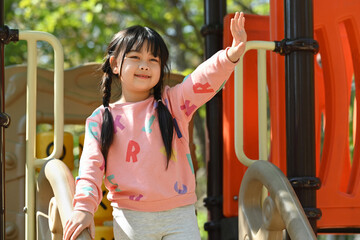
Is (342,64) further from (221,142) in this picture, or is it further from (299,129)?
(221,142)

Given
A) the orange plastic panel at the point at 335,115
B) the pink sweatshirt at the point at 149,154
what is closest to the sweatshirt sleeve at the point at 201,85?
the pink sweatshirt at the point at 149,154

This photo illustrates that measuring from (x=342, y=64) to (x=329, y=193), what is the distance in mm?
582

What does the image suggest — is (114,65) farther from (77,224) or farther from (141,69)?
(77,224)

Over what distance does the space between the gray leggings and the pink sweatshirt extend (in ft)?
0.08

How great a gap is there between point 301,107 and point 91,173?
2.81 ft

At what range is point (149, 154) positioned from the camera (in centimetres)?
217

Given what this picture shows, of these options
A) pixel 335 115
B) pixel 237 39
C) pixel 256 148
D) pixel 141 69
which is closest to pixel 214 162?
pixel 256 148

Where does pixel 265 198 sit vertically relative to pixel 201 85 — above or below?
below

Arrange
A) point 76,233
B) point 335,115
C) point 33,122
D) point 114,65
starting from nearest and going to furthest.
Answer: point 76,233 < point 114,65 < point 33,122 < point 335,115

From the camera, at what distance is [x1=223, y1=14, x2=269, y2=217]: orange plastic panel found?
3258 mm

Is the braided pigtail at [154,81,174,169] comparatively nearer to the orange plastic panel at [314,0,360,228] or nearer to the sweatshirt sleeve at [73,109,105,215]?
the sweatshirt sleeve at [73,109,105,215]

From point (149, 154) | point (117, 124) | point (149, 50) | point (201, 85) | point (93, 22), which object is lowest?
point (149, 154)

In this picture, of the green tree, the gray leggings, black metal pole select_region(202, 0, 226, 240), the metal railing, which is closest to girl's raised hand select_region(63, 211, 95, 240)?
the gray leggings

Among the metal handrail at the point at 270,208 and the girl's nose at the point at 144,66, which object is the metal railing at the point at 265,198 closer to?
the metal handrail at the point at 270,208
